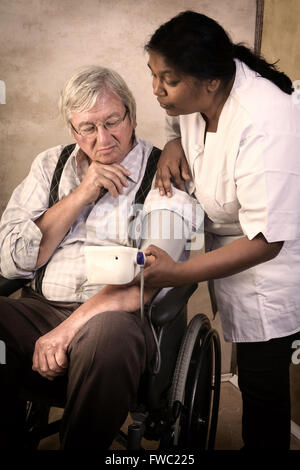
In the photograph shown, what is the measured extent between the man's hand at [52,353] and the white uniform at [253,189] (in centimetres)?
50

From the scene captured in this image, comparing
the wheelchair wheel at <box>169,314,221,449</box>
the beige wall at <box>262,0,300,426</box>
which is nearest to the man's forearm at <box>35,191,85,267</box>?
the wheelchair wheel at <box>169,314,221,449</box>

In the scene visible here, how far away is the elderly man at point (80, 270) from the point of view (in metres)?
0.99

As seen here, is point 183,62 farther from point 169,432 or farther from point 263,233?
point 169,432

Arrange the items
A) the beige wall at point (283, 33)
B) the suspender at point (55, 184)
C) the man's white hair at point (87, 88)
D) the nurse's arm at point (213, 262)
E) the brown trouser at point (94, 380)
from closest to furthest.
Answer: the brown trouser at point (94, 380), the nurse's arm at point (213, 262), the man's white hair at point (87, 88), the suspender at point (55, 184), the beige wall at point (283, 33)

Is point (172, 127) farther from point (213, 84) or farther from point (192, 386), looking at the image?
point (192, 386)

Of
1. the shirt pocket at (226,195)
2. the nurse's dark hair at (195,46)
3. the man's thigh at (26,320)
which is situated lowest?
the man's thigh at (26,320)

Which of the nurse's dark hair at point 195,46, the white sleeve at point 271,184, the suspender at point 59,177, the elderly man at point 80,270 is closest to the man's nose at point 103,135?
the elderly man at point 80,270

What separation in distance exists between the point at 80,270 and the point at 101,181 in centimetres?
27

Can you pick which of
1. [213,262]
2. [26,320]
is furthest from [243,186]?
[26,320]

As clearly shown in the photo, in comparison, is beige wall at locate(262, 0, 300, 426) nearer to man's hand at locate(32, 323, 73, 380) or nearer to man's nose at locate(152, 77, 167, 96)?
man's nose at locate(152, 77, 167, 96)

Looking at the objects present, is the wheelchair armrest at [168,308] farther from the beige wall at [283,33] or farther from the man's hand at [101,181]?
the beige wall at [283,33]

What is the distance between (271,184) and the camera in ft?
3.42

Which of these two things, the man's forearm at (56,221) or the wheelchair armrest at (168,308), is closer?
the wheelchair armrest at (168,308)
